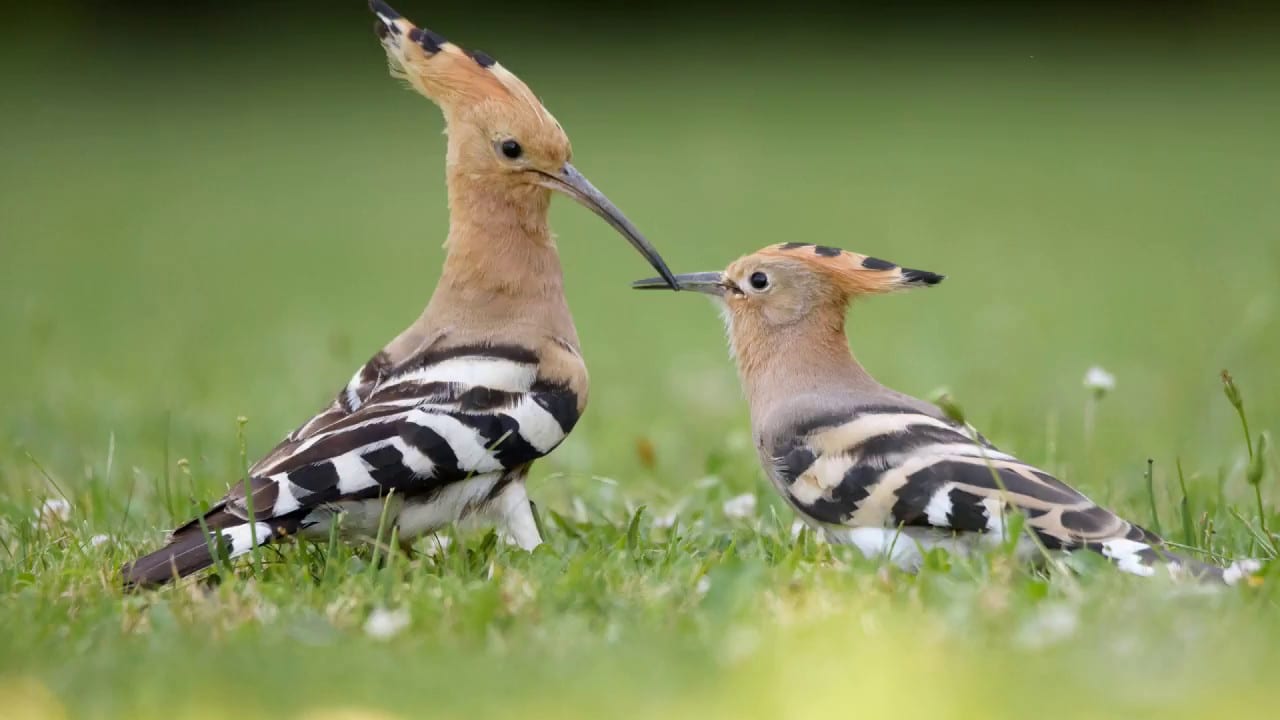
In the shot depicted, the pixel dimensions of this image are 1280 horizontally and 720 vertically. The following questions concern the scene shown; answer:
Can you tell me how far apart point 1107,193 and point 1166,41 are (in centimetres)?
928

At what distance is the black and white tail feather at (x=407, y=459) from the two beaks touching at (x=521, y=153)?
468 millimetres

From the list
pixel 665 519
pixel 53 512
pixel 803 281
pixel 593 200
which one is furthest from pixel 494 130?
pixel 53 512

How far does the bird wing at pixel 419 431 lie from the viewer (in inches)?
124

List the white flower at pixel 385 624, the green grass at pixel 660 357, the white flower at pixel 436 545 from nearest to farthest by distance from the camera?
the green grass at pixel 660 357 < the white flower at pixel 385 624 < the white flower at pixel 436 545

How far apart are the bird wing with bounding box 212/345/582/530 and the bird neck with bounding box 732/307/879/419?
49 centimetres

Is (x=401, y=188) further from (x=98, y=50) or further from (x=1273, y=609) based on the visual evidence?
(x=1273, y=609)

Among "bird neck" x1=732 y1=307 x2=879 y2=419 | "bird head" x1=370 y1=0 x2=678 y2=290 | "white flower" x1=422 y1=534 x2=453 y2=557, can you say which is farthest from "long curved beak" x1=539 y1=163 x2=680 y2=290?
"white flower" x1=422 y1=534 x2=453 y2=557

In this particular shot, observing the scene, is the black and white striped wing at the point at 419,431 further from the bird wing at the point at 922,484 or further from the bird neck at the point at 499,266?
the bird wing at the point at 922,484

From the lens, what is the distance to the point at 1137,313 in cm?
873

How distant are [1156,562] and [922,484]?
1.51 ft

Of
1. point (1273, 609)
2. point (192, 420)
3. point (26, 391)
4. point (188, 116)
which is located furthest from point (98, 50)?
point (1273, 609)

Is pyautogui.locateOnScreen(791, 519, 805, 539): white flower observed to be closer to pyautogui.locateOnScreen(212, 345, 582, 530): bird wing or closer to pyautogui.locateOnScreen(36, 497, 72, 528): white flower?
pyautogui.locateOnScreen(212, 345, 582, 530): bird wing

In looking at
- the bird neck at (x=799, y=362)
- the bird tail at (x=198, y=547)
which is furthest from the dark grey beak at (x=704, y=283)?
the bird tail at (x=198, y=547)

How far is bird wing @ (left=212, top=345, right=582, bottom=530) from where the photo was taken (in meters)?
3.16
